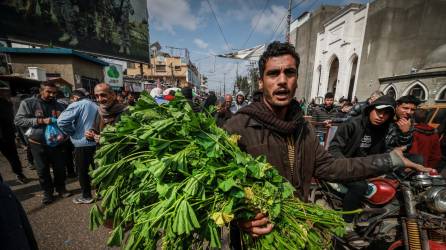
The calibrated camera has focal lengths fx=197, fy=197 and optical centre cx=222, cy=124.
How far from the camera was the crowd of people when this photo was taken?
4.54 feet

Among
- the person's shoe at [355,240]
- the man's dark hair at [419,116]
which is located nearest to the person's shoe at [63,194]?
the person's shoe at [355,240]

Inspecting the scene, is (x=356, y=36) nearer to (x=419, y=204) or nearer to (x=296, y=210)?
(x=419, y=204)

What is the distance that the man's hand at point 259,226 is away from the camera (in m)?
1.03

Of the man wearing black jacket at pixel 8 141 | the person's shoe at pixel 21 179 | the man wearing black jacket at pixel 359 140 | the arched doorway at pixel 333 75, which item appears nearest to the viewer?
the man wearing black jacket at pixel 359 140

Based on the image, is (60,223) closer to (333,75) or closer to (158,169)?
(158,169)

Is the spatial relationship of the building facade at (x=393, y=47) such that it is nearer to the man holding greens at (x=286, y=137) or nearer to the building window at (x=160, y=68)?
the man holding greens at (x=286, y=137)

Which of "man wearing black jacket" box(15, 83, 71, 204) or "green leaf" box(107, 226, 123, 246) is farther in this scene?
"man wearing black jacket" box(15, 83, 71, 204)

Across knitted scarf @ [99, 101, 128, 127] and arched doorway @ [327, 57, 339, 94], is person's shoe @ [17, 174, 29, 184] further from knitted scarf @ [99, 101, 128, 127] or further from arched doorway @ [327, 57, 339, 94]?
arched doorway @ [327, 57, 339, 94]

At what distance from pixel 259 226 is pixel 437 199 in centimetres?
193

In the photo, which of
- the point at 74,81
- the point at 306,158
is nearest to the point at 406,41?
the point at 306,158

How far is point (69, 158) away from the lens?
201 inches

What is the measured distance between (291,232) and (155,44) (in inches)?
2203

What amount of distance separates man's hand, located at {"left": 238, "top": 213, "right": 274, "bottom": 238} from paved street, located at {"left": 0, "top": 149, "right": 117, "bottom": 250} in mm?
2630

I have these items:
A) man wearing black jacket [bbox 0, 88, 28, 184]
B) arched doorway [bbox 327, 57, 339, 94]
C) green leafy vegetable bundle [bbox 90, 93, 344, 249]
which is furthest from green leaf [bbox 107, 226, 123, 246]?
arched doorway [bbox 327, 57, 339, 94]
